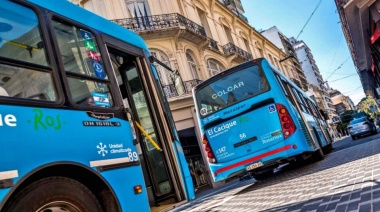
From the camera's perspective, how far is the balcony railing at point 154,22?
1862cm

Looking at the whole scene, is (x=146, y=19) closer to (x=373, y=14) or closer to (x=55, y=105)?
(x=373, y=14)

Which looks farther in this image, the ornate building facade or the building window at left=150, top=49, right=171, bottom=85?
the ornate building facade

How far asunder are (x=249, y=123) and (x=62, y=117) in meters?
5.69

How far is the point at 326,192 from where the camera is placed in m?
4.84

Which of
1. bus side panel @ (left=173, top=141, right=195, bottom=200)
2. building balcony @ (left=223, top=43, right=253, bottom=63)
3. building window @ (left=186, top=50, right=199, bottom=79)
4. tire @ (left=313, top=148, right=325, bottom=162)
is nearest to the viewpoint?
bus side panel @ (left=173, top=141, right=195, bottom=200)

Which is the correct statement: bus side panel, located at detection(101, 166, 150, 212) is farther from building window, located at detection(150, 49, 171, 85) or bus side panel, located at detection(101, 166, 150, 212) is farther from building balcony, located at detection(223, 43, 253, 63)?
building balcony, located at detection(223, 43, 253, 63)

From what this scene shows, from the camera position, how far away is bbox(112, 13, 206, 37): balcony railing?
18.6 metres

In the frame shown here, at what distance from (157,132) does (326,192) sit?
2.67 m

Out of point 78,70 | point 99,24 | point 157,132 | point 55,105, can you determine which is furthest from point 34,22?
point 157,132

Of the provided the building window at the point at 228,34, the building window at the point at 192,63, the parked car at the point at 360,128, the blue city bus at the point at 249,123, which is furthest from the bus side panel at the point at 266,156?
the building window at the point at 228,34

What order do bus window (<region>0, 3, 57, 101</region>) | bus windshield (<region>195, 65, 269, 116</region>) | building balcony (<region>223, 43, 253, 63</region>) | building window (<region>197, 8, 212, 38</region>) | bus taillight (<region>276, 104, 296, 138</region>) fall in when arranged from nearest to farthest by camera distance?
→ bus window (<region>0, 3, 57, 101</region>), bus taillight (<region>276, 104, 296, 138</region>), bus windshield (<region>195, 65, 269, 116</region>), building window (<region>197, 8, 212, 38</region>), building balcony (<region>223, 43, 253, 63</region>)

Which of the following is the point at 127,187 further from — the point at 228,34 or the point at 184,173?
the point at 228,34

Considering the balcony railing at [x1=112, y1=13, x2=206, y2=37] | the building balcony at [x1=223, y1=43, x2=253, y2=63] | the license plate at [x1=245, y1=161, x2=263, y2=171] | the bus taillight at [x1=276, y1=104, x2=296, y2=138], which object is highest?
the balcony railing at [x1=112, y1=13, x2=206, y2=37]

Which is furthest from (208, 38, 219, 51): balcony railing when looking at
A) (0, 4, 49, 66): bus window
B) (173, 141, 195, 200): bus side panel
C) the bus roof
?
(0, 4, 49, 66): bus window
